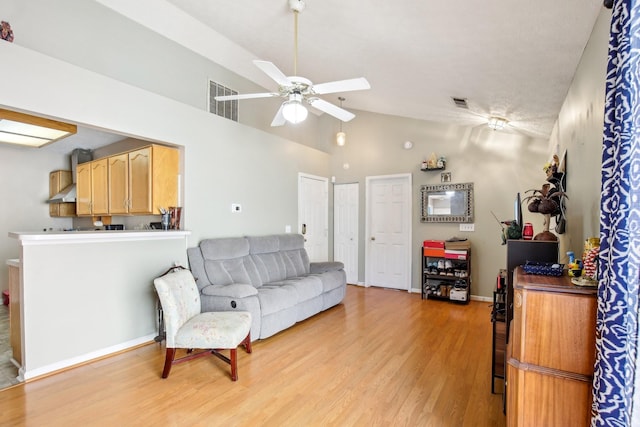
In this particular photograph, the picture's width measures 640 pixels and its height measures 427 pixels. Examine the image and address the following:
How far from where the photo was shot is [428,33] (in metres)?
2.37

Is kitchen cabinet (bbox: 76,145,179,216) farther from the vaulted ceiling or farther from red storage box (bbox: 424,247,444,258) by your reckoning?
red storage box (bbox: 424,247,444,258)

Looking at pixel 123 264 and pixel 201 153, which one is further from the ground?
pixel 201 153

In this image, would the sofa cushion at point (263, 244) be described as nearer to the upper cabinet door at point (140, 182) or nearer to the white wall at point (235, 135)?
the white wall at point (235, 135)

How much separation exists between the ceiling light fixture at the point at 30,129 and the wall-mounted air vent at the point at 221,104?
151 cm

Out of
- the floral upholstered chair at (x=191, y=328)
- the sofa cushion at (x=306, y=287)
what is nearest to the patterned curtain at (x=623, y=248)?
the floral upholstered chair at (x=191, y=328)

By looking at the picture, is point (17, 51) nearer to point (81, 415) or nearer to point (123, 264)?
point (123, 264)

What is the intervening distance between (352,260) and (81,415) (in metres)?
4.58

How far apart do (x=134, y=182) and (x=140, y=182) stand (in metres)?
0.18

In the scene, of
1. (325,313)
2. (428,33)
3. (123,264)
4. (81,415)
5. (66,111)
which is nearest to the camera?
(81,415)

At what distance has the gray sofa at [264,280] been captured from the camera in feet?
10.8

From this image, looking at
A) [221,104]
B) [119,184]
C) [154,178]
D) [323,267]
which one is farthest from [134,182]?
[323,267]

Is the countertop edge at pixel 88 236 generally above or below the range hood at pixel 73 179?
below

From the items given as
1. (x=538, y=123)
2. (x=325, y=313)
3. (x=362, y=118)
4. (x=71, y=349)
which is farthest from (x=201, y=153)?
(x=538, y=123)

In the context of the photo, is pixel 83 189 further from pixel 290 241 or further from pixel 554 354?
pixel 554 354
